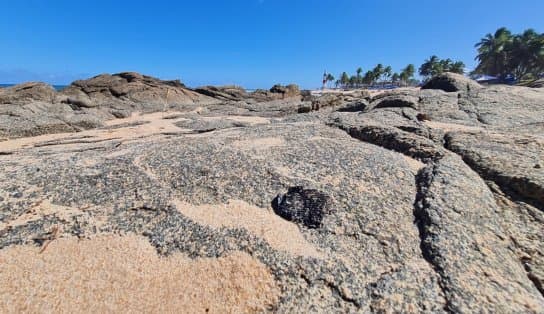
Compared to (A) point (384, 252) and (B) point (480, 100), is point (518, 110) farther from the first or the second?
(A) point (384, 252)

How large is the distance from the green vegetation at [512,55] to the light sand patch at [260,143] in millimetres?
83486

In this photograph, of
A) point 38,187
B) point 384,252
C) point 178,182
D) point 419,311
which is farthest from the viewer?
point 178,182

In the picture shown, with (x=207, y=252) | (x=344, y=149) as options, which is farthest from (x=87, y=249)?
(x=344, y=149)

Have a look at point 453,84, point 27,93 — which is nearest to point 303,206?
point 453,84

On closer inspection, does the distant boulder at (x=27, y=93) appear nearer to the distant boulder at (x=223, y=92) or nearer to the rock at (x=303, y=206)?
the distant boulder at (x=223, y=92)

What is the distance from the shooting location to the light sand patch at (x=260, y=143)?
7161mm

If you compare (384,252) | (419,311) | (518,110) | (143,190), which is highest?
(518,110)

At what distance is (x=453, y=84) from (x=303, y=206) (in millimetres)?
18933

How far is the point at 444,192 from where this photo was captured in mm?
4629

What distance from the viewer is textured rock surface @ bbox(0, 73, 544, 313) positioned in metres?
3.21

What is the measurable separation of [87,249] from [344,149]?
19.8 feet

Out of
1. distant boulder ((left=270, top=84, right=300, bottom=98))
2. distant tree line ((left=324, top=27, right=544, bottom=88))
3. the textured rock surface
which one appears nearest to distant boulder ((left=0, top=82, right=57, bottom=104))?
the textured rock surface

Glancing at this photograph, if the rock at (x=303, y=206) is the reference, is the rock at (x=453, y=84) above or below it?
above

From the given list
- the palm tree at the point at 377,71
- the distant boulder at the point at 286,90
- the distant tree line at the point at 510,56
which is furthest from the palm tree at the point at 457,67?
the distant boulder at the point at 286,90
